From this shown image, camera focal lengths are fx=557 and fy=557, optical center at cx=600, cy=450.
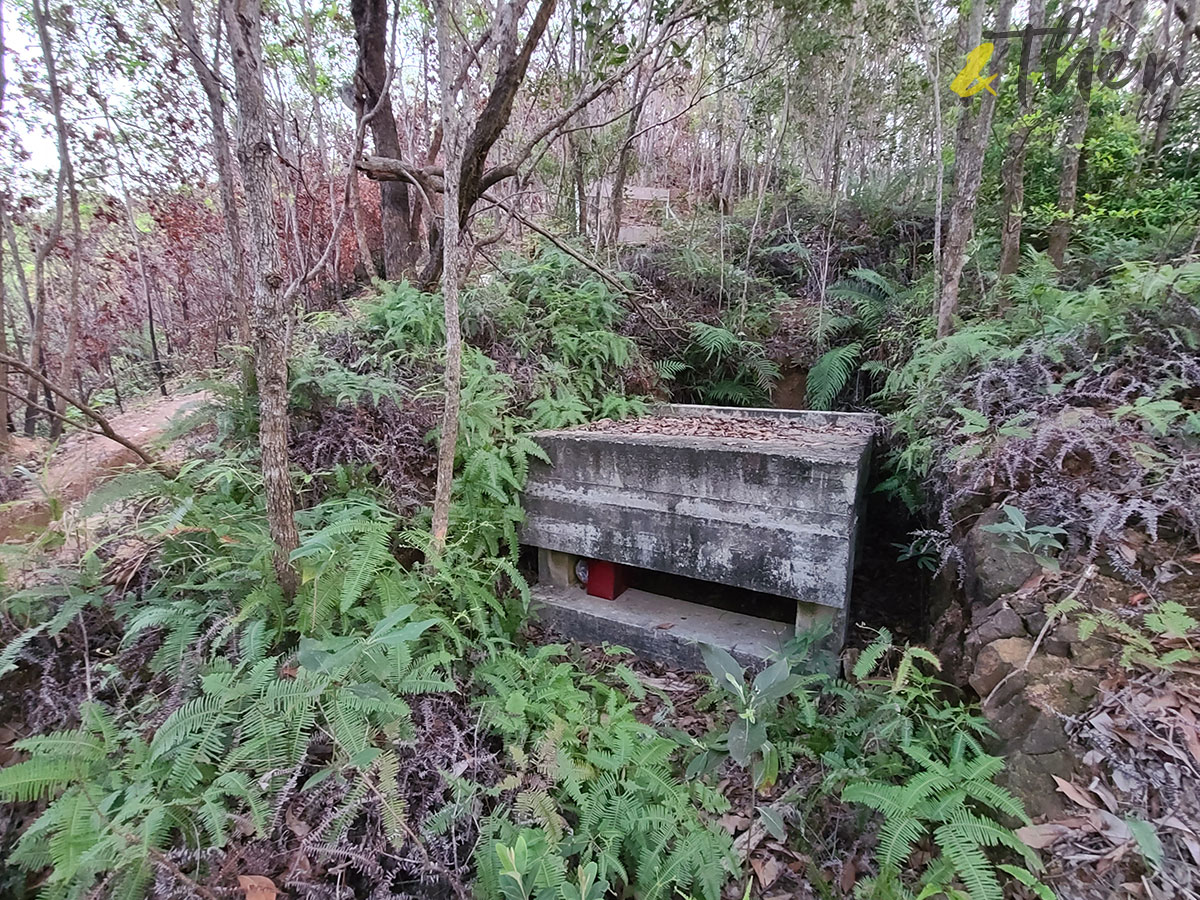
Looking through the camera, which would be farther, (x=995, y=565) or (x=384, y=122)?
(x=384, y=122)

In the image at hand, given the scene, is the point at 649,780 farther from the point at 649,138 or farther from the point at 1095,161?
the point at 649,138

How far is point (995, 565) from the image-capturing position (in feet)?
8.51

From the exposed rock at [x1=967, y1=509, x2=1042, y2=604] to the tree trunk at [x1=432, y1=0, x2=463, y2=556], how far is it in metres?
2.75

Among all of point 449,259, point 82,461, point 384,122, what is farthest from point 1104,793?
point 384,122

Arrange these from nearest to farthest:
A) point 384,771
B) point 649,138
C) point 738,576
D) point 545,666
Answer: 1. point 384,771
2. point 545,666
3. point 738,576
4. point 649,138

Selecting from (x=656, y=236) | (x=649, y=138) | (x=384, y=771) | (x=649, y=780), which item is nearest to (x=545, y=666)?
(x=649, y=780)

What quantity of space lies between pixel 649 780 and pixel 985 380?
2905 millimetres

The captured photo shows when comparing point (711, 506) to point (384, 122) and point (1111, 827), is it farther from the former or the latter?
point (384, 122)

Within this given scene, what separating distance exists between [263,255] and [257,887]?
2406 mm

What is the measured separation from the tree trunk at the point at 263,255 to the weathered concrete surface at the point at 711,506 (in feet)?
5.84

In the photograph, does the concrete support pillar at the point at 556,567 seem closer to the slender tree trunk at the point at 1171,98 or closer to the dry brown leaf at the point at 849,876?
the dry brown leaf at the point at 849,876

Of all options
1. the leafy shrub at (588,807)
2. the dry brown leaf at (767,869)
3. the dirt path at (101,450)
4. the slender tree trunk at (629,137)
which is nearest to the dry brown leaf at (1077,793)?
the dry brown leaf at (767,869)

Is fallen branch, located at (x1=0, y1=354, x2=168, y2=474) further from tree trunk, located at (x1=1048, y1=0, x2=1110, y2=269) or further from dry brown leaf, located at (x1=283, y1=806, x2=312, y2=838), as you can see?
tree trunk, located at (x1=1048, y1=0, x2=1110, y2=269)

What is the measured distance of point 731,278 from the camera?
6.41 metres
